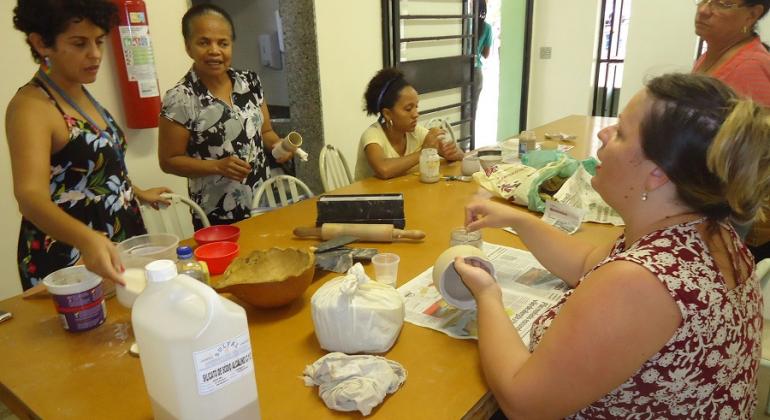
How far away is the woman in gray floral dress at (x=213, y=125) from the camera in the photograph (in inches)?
79.4

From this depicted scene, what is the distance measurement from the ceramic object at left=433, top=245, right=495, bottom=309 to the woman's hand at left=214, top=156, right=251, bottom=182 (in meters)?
1.08

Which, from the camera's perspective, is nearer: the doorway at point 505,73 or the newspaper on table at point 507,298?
the newspaper on table at point 507,298

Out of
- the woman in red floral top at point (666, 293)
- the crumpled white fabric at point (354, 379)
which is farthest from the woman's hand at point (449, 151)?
the crumpled white fabric at point (354, 379)

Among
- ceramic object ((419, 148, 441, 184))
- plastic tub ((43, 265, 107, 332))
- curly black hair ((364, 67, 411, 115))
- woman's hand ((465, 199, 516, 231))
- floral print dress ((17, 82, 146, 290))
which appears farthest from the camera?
curly black hair ((364, 67, 411, 115))

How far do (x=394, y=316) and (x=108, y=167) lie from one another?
3.69ft

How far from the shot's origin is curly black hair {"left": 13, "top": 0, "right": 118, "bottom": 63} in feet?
4.49

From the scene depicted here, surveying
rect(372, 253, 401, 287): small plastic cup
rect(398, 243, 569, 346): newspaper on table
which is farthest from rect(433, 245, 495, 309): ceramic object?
rect(372, 253, 401, 287): small plastic cup

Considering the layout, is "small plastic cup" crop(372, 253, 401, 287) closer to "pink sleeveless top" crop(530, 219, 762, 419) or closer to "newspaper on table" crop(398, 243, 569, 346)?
"newspaper on table" crop(398, 243, 569, 346)

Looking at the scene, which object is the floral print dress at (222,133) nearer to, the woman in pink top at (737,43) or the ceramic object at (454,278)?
the ceramic object at (454,278)

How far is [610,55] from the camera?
217 inches

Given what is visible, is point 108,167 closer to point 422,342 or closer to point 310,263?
point 310,263

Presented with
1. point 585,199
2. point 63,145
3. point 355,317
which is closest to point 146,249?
point 63,145

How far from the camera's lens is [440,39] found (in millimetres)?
4473

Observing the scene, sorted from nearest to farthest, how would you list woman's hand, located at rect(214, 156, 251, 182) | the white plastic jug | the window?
1. the white plastic jug
2. woman's hand, located at rect(214, 156, 251, 182)
3. the window
